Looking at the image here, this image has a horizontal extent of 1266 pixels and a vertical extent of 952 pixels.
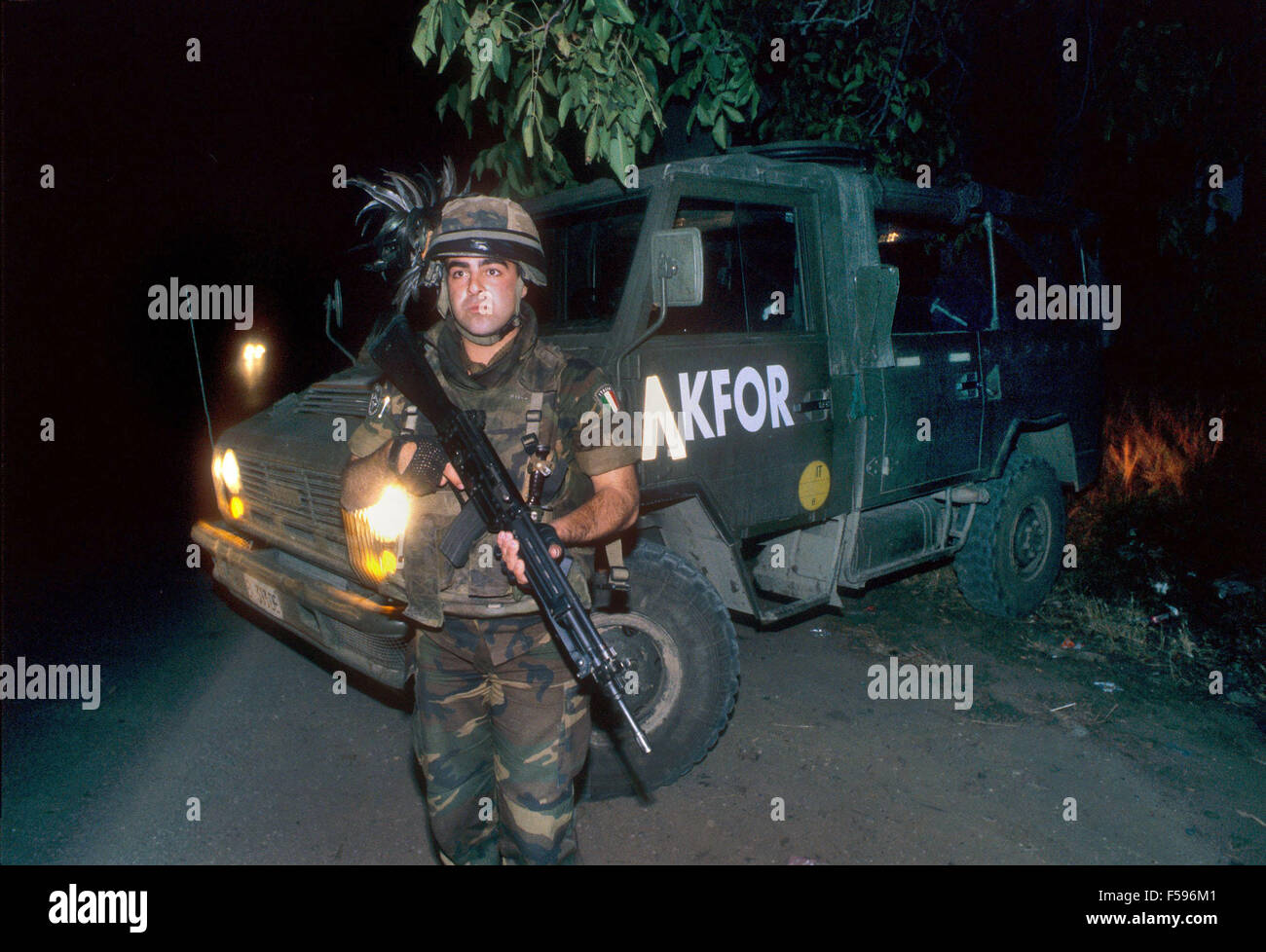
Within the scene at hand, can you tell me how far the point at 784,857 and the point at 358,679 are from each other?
8.13 feet

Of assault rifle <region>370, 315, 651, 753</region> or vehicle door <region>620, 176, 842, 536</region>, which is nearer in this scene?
assault rifle <region>370, 315, 651, 753</region>

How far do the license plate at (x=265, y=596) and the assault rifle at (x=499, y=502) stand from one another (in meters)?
1.63

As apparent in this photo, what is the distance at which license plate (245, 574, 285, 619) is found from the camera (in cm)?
324

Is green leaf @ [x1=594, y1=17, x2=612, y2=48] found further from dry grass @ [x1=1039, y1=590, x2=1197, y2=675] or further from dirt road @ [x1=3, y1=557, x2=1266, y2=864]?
dry grass @ [x1=1039, y1=590, x2=1197, y2=675]

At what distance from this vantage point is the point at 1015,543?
4973 millimetres

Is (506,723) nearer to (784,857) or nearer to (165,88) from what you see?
(784,857)

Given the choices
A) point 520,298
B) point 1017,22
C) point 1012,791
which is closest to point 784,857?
point 1012,791

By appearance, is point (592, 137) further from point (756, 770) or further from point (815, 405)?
point (756, 770)

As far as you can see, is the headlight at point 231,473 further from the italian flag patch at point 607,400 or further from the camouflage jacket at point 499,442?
the italian flag patch at point 607,400

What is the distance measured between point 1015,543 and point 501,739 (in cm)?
402

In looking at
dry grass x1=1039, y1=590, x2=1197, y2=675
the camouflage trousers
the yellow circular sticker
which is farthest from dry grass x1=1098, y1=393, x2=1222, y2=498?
the camouflage trousers

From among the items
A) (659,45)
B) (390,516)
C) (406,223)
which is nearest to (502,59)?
(659,45)

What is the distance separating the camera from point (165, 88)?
10008mm

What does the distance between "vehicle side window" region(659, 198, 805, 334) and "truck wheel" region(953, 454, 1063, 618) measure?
2.17 metres
